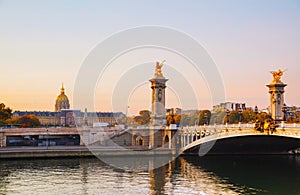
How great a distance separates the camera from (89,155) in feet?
132

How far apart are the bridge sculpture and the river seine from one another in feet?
6.29

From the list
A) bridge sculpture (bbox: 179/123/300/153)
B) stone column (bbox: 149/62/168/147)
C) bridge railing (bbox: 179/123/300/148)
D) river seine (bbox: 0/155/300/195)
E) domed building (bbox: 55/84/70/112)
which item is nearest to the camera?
river seine (bbox: 0/155/300/195)

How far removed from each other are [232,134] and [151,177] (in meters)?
9.04

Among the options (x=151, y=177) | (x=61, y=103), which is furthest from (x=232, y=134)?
(x=61, y=103)

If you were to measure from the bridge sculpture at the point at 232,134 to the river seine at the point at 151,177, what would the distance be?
1.92m

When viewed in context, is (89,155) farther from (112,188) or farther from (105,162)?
(112,188)

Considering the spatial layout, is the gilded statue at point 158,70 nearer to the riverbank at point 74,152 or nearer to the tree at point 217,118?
the riverbank at point 74,152

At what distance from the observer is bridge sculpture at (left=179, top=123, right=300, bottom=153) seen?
94.7 feet

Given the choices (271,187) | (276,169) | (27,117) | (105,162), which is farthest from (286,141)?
(27,117)

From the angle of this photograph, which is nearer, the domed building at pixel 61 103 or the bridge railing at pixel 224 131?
the bridge railing at pixel 224 131

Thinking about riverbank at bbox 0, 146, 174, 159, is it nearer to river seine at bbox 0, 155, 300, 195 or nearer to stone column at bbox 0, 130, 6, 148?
river seine at bbox 0, 155, 300, 195

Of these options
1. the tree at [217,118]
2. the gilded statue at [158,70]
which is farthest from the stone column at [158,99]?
the tree at [217,118]

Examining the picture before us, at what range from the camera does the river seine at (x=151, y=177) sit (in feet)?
77.6

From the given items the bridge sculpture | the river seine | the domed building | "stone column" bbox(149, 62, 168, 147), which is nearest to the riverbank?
the river seine
